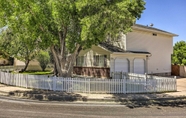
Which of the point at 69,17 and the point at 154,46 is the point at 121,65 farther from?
the point at 69,17

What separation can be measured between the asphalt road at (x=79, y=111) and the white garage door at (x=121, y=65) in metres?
11.5

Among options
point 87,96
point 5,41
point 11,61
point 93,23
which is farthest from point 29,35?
point 11,61

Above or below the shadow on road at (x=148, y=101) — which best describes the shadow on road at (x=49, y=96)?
above

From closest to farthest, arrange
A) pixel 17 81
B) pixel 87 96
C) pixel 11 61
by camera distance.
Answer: pixel 87 96, pixel 17 81, pixel 11 61

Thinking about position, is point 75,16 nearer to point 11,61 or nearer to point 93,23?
point 93,23

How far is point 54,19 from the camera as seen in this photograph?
43.0 ft

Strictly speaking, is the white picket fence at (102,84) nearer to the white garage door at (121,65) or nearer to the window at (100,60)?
the white garage door at (121,65)

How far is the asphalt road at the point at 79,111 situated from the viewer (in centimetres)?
783

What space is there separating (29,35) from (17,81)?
3931mm

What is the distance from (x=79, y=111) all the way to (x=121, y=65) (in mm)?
13596

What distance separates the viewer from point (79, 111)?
8516 millimetres

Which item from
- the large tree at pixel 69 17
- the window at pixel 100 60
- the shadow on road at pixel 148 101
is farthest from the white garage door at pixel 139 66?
the shadow on road at pixel 148 101

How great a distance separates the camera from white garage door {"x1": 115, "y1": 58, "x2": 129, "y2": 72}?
21.0m

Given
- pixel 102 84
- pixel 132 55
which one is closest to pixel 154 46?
pixel 132 55
